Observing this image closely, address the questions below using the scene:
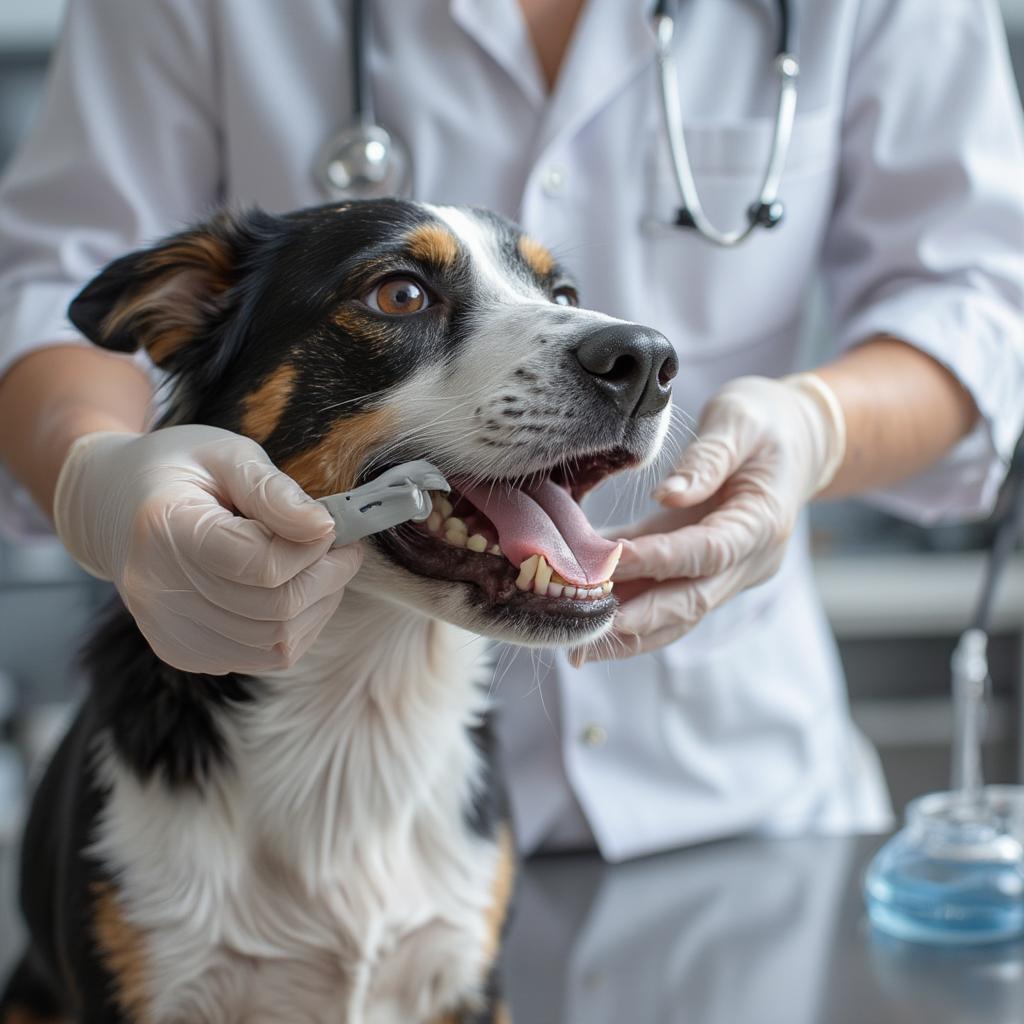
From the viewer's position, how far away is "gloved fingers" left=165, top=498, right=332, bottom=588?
2.59 feet

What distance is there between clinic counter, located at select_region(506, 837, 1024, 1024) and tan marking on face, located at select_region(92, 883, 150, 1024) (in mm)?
350

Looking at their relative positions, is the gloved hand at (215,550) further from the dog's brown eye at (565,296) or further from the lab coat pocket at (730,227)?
the lab coat pocket at (730,227)

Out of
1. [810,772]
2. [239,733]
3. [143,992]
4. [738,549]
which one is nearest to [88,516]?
[239,733]

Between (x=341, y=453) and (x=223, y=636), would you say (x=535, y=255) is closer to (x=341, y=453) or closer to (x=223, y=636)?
(x=341, y=453)

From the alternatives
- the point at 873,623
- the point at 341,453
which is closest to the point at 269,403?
the point at 341,453

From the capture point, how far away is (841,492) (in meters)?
1.29

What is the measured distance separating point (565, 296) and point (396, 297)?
213 mm

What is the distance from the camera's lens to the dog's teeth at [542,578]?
865 mm

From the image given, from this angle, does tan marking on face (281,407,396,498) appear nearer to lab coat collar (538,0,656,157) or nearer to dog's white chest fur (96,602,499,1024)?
dog's white chest fur (96,602,499,1024)

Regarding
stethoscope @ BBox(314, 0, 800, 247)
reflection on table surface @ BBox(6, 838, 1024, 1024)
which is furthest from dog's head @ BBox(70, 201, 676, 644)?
reflection on table surface @ BBox(6, 838, 1024, 1024)

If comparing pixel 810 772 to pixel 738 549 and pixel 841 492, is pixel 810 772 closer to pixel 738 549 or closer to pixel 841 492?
pixel 841 492

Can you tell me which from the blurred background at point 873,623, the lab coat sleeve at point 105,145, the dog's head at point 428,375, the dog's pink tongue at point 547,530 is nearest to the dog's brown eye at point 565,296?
the dog's head at point 428,375

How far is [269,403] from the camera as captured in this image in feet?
3.27

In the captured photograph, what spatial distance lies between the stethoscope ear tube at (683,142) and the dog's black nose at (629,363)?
371 millimetres
